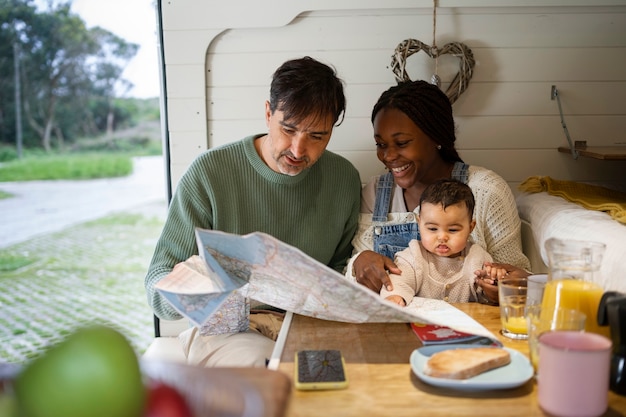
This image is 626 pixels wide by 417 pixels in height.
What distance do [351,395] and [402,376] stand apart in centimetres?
13

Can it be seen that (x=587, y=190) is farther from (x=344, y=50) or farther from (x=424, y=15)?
(x=344, y=50)

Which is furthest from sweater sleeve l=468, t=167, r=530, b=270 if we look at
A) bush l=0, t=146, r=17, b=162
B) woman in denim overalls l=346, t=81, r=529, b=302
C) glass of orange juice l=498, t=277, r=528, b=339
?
bush l=0, t=146, r=17, b=162

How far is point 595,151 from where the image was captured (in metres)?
2.38

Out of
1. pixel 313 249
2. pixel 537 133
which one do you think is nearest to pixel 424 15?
pixel 537 133

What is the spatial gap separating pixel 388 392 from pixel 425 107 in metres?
1.30

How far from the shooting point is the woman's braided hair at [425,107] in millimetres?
2172

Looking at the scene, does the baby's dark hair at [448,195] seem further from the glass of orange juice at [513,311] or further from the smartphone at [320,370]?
the smartphone at [320,370]

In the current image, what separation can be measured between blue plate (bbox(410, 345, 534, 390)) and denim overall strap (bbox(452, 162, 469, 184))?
1.05 m

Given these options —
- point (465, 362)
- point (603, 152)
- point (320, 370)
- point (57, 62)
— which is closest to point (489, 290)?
point (465, 362)

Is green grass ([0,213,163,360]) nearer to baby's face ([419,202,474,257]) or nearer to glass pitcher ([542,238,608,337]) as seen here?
baby's face ([419,202,474,257])

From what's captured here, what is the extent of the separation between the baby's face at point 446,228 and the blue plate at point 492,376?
66cm

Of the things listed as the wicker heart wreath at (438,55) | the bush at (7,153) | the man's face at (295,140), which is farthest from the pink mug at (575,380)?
the bush at (7,153)

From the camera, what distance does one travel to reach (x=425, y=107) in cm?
218

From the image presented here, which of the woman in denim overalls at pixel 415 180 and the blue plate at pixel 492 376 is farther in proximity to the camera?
the woman in denim overalls at pixel 415 180
